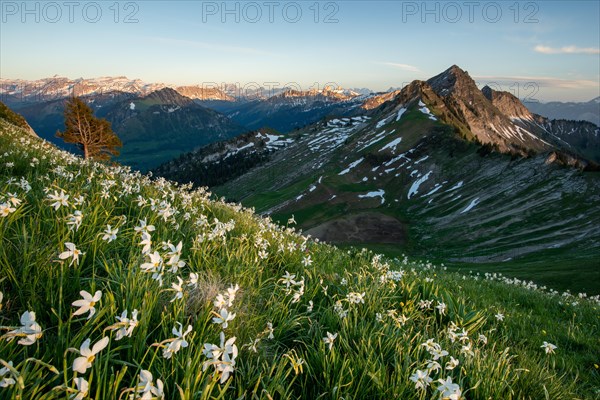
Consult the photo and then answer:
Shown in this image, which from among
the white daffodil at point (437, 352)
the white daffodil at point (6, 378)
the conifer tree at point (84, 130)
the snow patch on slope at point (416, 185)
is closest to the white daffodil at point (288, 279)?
the white daffodil at point (437, 352)

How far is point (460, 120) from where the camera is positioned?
7116 inches

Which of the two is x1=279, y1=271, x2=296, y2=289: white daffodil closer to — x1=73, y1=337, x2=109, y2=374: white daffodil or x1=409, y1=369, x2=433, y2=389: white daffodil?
x1=409, y1=369, x2=433, y2=389: white daffodil

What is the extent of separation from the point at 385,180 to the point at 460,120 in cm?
9026

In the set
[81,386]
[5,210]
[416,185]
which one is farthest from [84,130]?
[416,185]

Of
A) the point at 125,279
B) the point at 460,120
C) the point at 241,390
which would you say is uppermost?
the point at 460,120

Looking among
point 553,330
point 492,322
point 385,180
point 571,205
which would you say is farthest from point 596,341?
point 385,180

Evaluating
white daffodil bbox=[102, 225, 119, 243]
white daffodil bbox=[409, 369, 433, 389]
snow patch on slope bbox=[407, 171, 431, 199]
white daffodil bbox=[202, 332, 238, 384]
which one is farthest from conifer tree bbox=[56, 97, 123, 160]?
snow patch on slope bbox=[407, 171, 431, 199]

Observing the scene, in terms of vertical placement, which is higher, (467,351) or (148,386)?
(148,386)

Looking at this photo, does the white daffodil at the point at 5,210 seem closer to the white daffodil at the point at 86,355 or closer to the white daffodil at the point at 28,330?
the white daffodil at the point at 28,330

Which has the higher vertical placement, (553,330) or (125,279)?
(125,279)

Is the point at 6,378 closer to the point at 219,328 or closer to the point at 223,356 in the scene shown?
the point at 223,356

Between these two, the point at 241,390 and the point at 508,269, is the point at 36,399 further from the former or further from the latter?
the point at 508,269

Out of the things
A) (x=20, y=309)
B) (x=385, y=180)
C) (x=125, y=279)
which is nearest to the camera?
(x=20, y=309)

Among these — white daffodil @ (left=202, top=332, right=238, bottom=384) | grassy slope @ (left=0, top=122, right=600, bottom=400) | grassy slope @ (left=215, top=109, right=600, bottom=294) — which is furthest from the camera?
grassy slope @ (left=215, top=109, right=600, bottom=294)
